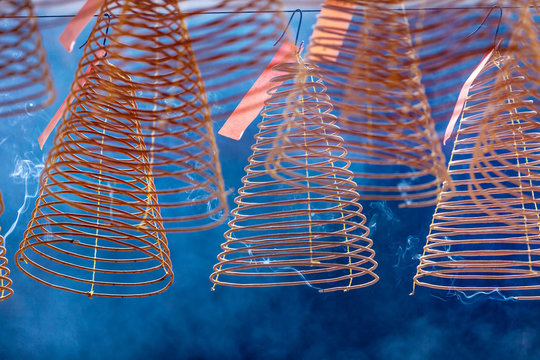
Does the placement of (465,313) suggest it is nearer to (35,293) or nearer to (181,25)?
(35,293)

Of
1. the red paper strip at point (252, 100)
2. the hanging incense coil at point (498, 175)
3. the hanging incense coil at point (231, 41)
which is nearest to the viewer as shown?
the hanging incense coil at point (231, 41)

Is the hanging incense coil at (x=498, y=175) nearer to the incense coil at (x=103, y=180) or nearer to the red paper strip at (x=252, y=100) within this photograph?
the red paper strip at (x=252, y=100)

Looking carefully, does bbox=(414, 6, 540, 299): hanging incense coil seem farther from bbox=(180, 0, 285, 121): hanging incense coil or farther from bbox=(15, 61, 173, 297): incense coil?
bbox=(15, 61, 173, 297): incense coil

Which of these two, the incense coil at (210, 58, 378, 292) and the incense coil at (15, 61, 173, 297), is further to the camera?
the incense coil at (210, 58, 378, 292)

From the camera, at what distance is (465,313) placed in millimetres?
3451

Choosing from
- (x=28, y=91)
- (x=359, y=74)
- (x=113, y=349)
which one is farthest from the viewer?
(x=28, y=91)

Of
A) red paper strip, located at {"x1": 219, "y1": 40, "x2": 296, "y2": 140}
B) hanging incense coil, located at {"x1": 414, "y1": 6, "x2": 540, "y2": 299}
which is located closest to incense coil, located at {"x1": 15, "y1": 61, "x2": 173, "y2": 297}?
red paper strip, located at {"x1": 219, "y1": 40, "x2": 296, "y2": 140}

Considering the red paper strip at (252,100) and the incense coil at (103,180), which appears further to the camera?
the red paper strip at (252,100)

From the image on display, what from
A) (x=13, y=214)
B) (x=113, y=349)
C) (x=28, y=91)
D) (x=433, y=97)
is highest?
(x=433, y=97)

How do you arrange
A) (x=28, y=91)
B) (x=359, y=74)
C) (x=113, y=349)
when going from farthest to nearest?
(x=28, y=91), (x=113, y=349), (x=359, y=74)

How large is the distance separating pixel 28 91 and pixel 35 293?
1.23 metres

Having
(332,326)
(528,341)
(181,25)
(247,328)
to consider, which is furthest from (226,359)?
(181,25)

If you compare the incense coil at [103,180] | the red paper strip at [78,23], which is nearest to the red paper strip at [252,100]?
the incense coil at [103,180]

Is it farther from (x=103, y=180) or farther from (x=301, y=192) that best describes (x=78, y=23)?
(x=301, y=192)
